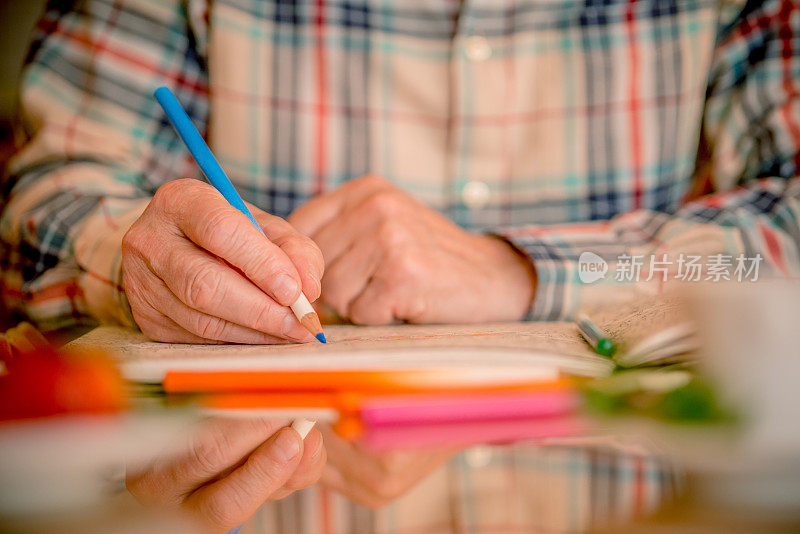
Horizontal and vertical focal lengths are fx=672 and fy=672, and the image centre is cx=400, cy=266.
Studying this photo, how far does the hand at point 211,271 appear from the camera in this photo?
388mm

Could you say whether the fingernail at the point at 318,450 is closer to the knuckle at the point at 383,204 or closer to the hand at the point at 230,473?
the hand at the point at 230,473

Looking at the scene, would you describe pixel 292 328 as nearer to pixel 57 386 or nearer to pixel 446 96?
pixel 57 386

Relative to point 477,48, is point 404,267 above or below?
below

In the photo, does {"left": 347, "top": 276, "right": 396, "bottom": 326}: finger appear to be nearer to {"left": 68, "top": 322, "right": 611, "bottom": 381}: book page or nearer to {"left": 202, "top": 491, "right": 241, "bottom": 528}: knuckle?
{"left": 68, "top": 322, "right": 611, "bottom": 381}: book page

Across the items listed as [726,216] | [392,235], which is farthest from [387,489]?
[726,216]

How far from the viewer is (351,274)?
520 mm

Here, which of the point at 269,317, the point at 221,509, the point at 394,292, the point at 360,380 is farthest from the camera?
the point at 394,292

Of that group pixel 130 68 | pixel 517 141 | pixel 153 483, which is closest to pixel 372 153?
pixel 517 141

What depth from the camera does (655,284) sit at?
50 cm

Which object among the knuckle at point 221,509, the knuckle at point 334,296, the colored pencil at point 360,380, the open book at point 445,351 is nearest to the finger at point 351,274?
the knuckle at point 334,296

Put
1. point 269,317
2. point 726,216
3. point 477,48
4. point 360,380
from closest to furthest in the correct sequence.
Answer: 1. point 360,380
2. point 269,317
3. point 726,216
4. point 477,48

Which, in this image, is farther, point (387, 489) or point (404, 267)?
point (404, 267)

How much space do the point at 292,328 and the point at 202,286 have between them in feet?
0.20

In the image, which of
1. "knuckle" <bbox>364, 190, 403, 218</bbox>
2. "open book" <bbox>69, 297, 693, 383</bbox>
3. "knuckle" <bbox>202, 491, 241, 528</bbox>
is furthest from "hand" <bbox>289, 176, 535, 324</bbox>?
"knuckle" <bbox>202, 491, 241, 528</bbox>
